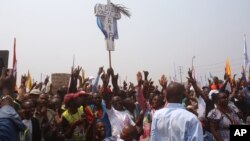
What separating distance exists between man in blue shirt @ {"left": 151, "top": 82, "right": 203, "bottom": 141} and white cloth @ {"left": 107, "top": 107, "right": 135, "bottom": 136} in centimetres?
160

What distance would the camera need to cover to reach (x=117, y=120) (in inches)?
244

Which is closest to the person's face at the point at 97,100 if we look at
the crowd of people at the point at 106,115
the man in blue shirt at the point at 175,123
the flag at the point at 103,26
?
the crowd of people at the point at 106,115

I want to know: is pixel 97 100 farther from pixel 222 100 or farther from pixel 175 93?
pixel 222 100

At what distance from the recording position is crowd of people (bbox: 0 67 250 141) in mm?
4051

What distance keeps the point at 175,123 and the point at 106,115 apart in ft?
6.49

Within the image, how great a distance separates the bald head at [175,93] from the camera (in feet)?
14.7

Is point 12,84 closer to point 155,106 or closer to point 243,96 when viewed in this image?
point 155,106

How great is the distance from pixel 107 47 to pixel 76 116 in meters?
3.58

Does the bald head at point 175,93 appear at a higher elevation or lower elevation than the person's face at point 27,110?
higher

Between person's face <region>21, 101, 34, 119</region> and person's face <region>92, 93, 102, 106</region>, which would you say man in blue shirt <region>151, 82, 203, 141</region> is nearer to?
person's face <region>21, 101, 34, 119</region>

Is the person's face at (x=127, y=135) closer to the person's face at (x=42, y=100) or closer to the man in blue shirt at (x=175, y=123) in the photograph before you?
the man in blue shirt at (x=175, y=123)

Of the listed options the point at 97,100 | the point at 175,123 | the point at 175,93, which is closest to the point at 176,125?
the point at 175,123

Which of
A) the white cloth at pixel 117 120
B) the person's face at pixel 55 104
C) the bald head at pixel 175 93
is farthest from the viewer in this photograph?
the person's face at pixel 55 104

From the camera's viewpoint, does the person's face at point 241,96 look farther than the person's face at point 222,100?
Yes
